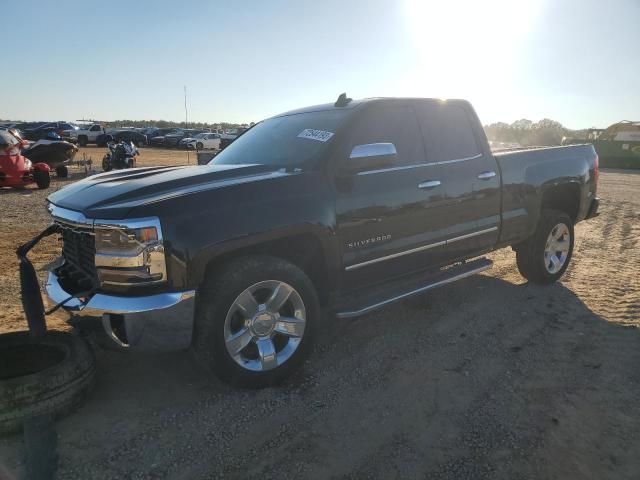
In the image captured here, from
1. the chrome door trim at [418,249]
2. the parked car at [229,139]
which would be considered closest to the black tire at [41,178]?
the parked car at [229,139]

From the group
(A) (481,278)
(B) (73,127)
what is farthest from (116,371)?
(B) (73,127)

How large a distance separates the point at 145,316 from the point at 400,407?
1668mm

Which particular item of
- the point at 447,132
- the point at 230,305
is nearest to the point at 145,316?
the point at 230,305

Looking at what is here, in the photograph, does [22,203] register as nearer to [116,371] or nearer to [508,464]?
[116,371]

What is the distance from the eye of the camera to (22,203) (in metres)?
10.6

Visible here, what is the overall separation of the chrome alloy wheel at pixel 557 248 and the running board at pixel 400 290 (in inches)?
51.0

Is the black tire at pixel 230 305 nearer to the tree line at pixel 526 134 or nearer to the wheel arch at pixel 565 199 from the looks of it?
the wheel arch at pixel 565 199

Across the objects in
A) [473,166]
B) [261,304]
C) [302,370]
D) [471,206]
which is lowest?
[302,370]

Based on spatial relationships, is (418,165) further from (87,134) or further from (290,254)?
(87,134)

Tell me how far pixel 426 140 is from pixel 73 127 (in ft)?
145

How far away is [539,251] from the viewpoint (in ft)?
17.3

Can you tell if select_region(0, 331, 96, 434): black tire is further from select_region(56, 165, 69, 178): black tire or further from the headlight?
select_region(56, 165, 69, 178): black tire

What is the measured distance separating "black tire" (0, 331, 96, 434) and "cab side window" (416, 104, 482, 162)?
3.12 m

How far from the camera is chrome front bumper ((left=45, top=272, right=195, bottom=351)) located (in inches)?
104
